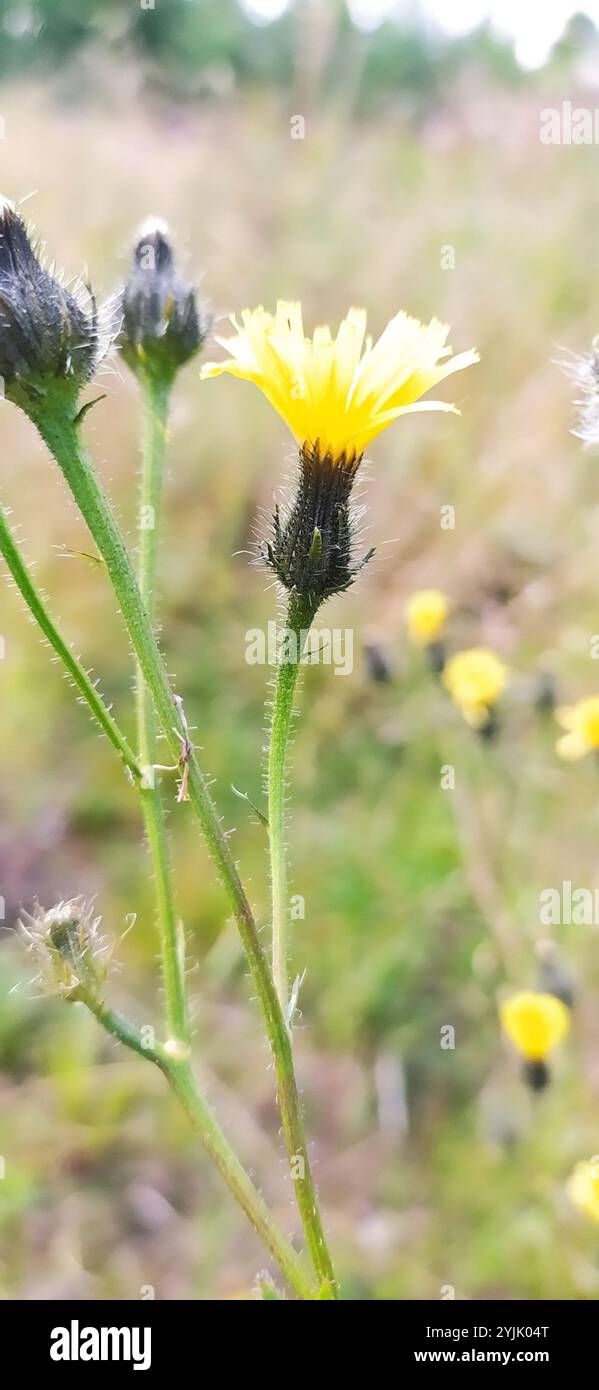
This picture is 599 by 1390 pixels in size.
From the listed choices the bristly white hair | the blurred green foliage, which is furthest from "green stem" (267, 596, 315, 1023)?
the blurred green foliage

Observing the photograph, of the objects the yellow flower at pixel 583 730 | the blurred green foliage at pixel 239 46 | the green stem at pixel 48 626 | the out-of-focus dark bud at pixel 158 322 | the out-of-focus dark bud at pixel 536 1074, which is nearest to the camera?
the green stem at pixel 48 626

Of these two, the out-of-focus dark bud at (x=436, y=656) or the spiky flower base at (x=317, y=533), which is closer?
the spiky flower base at (x=317, y=533)

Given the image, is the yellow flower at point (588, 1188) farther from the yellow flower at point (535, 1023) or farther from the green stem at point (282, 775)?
the green stem at point (282, 775)

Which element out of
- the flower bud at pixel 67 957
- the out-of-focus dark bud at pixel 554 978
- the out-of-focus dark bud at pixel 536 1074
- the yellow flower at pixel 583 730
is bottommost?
the flower bud at pixel 67 957

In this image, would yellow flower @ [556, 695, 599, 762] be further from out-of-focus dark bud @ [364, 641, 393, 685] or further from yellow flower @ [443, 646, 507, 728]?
out-of-focus dark bud @ [364, 641, 393, 685]

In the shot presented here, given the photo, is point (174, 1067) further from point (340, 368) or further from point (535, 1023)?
point (535, 1023)

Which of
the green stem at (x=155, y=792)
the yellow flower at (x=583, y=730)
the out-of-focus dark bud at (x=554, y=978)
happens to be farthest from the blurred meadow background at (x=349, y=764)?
the yellow flower at (x=583, y=730)
